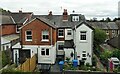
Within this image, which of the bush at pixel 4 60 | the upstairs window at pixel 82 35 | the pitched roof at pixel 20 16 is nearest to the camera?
the bush at pixel 4 60

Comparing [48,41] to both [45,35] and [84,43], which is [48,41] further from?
[84,43]

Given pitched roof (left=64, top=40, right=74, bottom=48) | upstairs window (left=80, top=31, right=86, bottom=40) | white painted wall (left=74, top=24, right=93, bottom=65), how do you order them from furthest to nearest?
1. pitched roof (left=64, top=40, right=74, bottom=48)
2. upstairs window (left=80, top=31, right=86, bottom=40)
3. white painted wall (left=74, top=24, right=93, bottom=65)

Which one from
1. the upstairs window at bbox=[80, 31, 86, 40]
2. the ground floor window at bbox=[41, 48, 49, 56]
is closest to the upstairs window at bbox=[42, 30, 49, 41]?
the ground floor window at bbox=[41, 48, 49, 56]

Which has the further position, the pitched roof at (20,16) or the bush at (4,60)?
the pitched roof at (20,16)

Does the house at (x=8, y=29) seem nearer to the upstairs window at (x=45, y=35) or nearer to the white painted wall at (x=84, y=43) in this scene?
the upstairs window at (x=45, y=35)

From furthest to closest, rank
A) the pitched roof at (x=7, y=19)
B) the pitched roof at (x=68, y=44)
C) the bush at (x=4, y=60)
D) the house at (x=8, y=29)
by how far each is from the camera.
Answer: the pitched roof at (x=7, y=19) → the house at (x=8, y=29) → the pitched roof at (x=68, y=44) → the bush at (x=4, y=60)

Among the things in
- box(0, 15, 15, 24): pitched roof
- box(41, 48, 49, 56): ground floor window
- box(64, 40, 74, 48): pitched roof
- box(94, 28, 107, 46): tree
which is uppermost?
box(0, 15, 15, 24): pitched roof

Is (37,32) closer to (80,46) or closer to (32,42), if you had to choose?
(32,42)

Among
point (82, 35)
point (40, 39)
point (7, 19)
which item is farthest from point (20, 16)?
point (82, 35)

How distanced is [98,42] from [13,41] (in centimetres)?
1558

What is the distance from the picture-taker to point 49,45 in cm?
2198

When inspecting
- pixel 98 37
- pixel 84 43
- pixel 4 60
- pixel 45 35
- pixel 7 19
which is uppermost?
pixel 7 19

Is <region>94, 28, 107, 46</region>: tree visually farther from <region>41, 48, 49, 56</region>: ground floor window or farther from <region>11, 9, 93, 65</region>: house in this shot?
<region>41, 48, 49, 56</region>: ground floor window

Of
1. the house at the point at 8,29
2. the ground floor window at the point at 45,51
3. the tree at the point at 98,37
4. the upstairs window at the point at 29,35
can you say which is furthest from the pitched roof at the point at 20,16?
the tree at the point at 98,37
